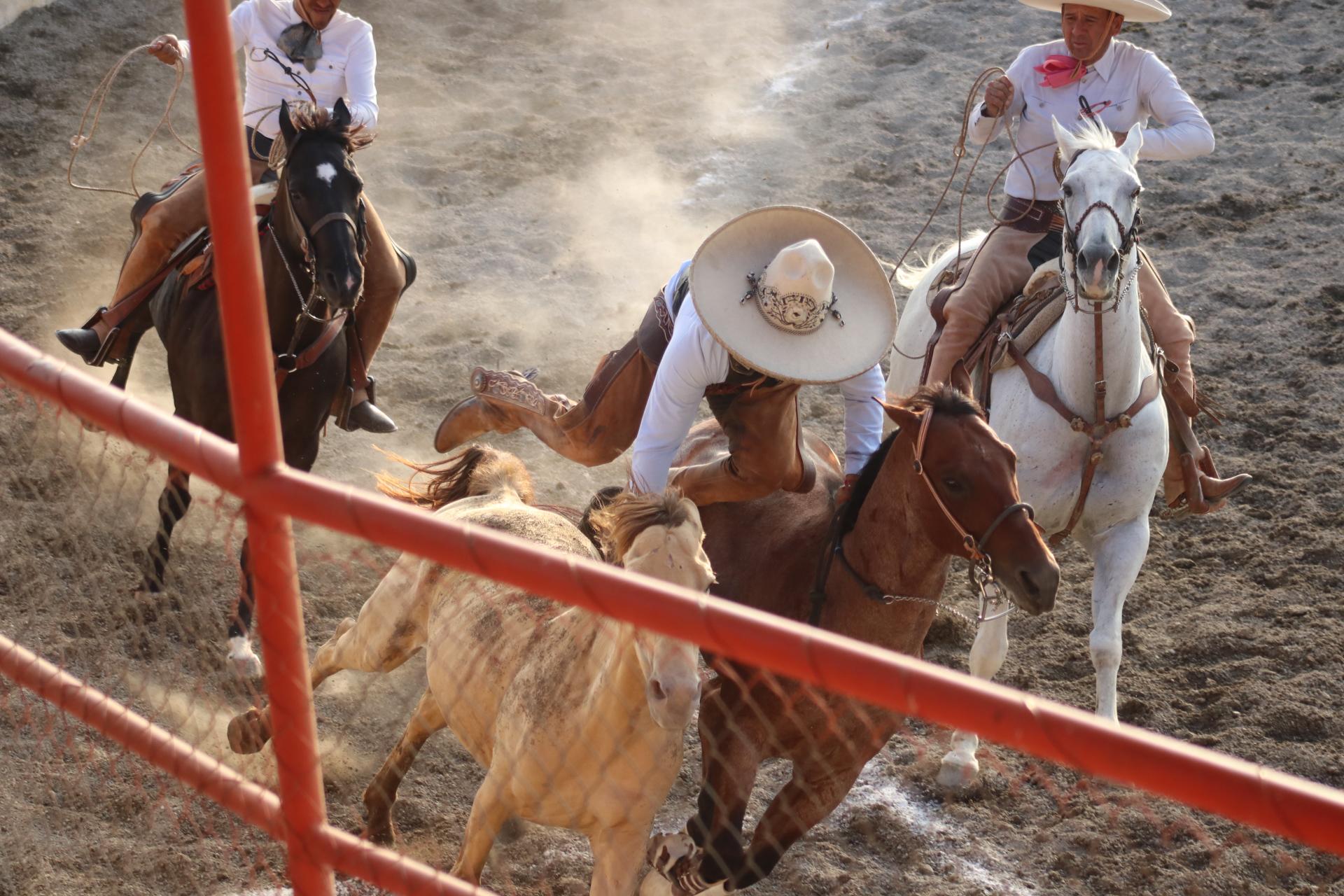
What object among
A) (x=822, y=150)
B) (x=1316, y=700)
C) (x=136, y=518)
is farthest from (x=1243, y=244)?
(x=136, y=518)

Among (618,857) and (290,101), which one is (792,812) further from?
(290,101)

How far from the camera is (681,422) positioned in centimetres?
422

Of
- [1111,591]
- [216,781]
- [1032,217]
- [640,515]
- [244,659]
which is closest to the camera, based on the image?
[216,781]

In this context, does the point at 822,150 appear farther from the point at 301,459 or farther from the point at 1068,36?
the point at 301,459

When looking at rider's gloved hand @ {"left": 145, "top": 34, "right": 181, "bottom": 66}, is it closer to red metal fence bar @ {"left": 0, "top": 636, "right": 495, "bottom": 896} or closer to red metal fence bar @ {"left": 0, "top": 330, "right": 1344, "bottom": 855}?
red metal fence bar @ {"left": 0, "top": 636, "right": 495, "bottom": 896}

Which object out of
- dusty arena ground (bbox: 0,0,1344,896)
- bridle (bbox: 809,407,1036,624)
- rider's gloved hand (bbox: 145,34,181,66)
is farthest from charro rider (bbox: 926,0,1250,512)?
rider's gloved hand (bbox: 145,34,181,66)

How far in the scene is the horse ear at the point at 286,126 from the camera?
199 inches

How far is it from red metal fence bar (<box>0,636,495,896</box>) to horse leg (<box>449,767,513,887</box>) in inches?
37.1

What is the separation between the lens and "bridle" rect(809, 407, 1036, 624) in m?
3.55

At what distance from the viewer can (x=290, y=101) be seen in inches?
226

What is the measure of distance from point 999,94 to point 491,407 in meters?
2.50

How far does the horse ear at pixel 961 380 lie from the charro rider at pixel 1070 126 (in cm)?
7

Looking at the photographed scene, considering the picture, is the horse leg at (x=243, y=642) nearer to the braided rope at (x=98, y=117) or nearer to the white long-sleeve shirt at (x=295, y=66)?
the braided rope at (x=98, y=117)

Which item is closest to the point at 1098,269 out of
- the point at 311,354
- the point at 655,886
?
the point at 655,886
